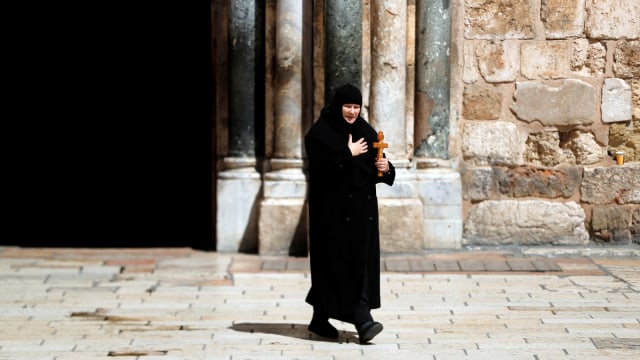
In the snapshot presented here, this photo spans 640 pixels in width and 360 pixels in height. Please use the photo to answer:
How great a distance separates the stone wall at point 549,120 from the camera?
10.3 meters

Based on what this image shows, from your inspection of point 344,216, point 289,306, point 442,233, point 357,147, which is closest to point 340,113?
point 357,147

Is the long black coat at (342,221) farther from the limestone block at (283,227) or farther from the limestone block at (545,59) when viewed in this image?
the limestone block at (545,59)

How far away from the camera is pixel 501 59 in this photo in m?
10.4

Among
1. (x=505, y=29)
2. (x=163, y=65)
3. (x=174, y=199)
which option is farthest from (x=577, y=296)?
(x=163, y=65)

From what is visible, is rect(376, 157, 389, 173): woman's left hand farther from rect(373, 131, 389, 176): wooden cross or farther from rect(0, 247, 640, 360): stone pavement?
rect(0, 247, 640, 360): stone pavement

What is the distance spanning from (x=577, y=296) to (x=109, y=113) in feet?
23.0

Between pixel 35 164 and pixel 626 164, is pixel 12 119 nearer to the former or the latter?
pixel 35 164

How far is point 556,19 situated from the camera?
406 inches

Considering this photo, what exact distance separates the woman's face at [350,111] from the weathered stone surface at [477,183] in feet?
10.5

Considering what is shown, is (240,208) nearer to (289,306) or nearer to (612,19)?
(289,306)

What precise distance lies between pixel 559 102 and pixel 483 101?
0.56m

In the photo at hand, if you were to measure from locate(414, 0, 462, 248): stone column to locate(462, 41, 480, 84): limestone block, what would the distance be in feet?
0.57

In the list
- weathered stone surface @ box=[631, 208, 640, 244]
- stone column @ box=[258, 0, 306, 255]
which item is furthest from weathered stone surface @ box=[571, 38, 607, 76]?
stone column @ box=[258, 0, 306, 255]

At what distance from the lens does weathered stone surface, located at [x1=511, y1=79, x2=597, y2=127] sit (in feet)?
34.0
